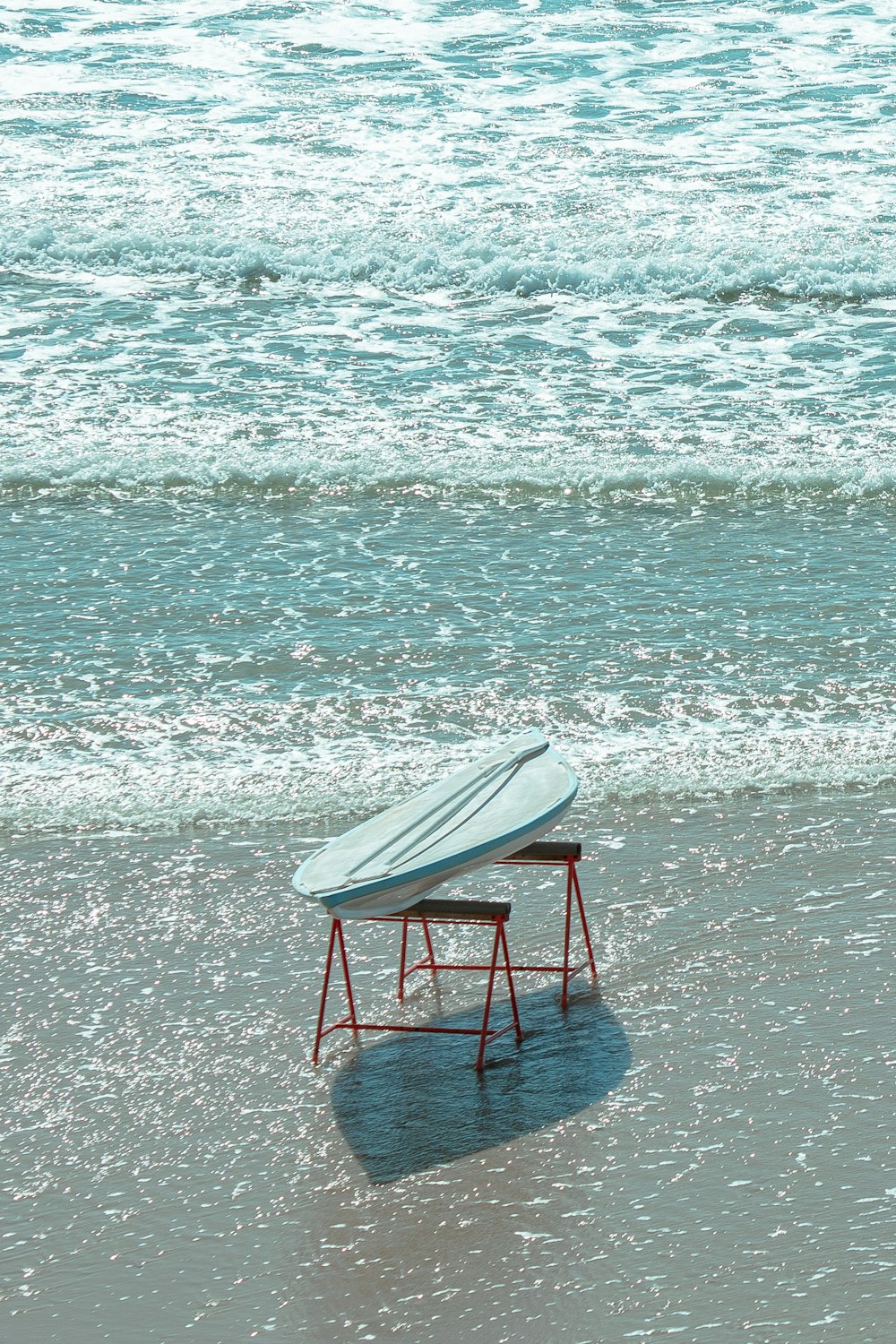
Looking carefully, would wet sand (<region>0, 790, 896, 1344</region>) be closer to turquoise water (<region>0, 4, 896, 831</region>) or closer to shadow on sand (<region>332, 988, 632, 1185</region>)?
shadow on sand (<region>332, 988, 632, 1185</region>)

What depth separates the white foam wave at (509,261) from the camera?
15.3 metres

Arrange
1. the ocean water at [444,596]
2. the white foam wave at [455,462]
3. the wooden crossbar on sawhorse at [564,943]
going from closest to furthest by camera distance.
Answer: the ocean water at [444,596], the wooden crossbar on sawhorse at [564,943], the white foam wave at [455,462]

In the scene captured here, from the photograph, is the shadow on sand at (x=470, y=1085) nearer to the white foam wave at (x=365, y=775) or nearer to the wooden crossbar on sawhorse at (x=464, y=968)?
the wooden crossbar on sawhorse at (x=464, y=968)

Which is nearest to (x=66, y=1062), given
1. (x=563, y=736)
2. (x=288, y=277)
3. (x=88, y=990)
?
(x=88, y=990)

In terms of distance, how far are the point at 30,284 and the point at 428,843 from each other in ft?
Result: 40.2

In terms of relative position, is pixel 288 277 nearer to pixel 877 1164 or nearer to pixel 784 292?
pixel 784 292

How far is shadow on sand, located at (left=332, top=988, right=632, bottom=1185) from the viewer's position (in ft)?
15.8

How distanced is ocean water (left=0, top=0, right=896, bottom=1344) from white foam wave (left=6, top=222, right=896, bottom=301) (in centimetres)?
5

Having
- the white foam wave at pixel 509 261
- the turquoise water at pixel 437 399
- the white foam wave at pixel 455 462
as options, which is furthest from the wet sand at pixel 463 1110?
the white foam wave at pixel 509 261

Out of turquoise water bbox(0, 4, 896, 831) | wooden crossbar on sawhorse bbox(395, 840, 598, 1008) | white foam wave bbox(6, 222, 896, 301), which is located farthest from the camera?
white foam wave bbox(6, 222, 896, 301)

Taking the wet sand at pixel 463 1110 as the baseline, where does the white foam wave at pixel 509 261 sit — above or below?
above

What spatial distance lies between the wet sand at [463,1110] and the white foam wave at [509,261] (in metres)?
9.65

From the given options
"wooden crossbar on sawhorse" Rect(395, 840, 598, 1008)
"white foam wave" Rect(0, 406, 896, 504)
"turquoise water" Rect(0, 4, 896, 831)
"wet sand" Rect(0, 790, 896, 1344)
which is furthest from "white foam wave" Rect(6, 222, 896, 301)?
"wooden crossbar on sawhorse" Rect(395, 840, 598, 1008)

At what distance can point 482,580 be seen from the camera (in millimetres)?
9742
